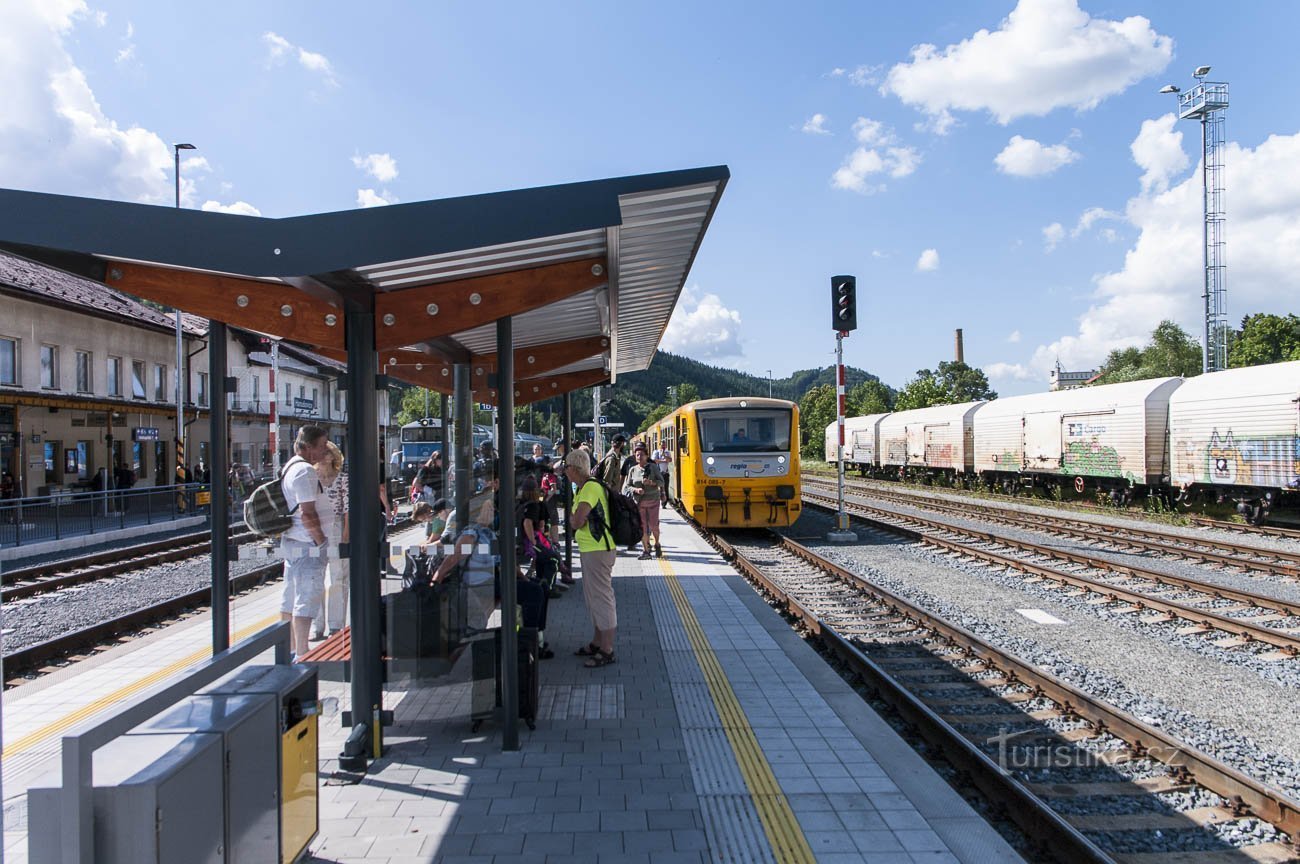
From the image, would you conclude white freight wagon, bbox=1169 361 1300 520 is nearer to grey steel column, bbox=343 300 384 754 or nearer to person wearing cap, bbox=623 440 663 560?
person wearing cap, bbox=623 440 663 560

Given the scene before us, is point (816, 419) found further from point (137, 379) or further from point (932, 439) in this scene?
point (137, 379)

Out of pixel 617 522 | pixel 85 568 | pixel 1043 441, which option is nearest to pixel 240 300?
pixel 617 522

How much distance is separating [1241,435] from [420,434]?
58.0ft

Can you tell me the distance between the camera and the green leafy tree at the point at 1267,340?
57.8 metres

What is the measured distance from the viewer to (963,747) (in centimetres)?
543

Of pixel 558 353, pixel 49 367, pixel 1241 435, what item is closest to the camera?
pixel 558 353

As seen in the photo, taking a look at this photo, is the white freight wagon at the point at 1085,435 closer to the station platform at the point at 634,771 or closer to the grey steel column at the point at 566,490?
the grey steel column at the point at 566,490

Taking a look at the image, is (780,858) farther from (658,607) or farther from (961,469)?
(961,469)

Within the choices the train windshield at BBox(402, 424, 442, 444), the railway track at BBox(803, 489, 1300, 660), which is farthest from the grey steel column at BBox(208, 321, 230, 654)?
the railway track at BBox(803, 489, 1300, 660)

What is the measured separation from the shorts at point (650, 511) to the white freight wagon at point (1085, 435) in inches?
557

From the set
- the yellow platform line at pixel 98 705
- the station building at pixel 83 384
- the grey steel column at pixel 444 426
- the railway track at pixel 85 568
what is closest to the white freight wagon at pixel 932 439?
the railway track at pixel 85 568

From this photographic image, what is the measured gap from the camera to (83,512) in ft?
55.9

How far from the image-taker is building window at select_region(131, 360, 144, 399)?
29.3m

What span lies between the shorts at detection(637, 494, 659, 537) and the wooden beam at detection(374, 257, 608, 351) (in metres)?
7.85
